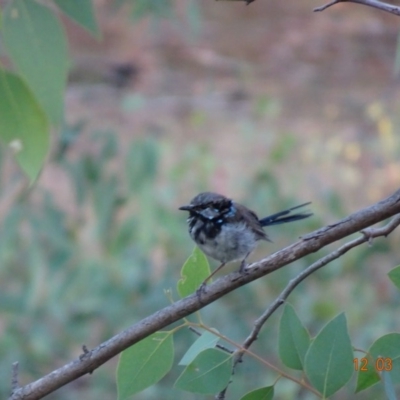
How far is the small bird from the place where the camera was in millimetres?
2268

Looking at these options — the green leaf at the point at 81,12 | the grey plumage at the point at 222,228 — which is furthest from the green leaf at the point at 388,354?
the green leaf at the point at 81,12

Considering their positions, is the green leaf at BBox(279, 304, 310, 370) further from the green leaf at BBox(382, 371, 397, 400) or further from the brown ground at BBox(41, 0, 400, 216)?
the brown ground at BBox(41, 0, 400, 216)

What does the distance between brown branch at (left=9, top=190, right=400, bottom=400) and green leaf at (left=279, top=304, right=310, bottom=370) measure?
117 mm

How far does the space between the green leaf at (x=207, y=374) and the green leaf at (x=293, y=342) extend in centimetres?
11

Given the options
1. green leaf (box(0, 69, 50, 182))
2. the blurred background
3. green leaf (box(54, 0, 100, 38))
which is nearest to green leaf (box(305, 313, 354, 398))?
green leaf (box(0, 69, 50, 182))

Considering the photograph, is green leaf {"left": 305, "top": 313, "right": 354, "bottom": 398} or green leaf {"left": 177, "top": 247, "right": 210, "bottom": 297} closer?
green leaf {"left": 305, "top": 313, "right": 354, "bottom": 398}

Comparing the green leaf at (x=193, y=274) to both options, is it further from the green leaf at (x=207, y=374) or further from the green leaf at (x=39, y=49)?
the green leaf at (x=39, y=49)

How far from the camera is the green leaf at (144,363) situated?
154cm

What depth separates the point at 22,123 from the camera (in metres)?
1.81

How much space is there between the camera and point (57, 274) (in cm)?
374

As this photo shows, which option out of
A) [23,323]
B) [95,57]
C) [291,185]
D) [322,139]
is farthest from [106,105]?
[23,323]

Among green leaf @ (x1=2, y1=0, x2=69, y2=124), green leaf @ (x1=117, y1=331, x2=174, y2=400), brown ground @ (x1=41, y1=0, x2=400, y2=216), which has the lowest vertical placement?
brown ground @ (x1=41, y1=0, x2=400, y2=216)

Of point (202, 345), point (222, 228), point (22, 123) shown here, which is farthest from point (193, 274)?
point (222, 228)

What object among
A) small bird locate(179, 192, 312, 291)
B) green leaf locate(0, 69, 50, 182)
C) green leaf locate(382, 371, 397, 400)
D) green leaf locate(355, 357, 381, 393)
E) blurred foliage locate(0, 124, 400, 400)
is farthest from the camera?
blurred foliage locate(0, 124, 400, 400)
